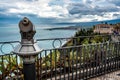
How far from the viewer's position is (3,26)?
6.22 meters

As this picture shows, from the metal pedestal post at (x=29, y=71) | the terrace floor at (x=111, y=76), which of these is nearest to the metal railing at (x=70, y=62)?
the terrace floor at (x=111, y=76)

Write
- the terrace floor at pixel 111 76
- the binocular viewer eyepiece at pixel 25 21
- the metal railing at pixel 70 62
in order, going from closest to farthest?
1. the binocular viewer eyepiece at pixel 25 21
2. the metal railing at pixel 70 62
3. the terrace floor at pixel 111 76

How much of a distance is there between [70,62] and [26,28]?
2.85 metres

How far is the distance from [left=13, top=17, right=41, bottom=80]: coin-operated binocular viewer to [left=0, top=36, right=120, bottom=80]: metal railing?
1.53 metres

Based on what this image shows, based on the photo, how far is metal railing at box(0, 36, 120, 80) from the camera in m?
4.58

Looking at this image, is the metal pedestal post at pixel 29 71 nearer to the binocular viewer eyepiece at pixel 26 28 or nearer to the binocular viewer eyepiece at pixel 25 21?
the binocular viewer eyepiece at pixel 26 28

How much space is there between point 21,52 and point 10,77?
81.9 inches

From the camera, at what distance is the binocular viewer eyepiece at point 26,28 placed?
2604 mm

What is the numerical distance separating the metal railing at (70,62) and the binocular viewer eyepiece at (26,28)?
1.55 m

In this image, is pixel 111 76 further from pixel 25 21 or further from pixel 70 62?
pixel 25 21

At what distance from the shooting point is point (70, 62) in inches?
210

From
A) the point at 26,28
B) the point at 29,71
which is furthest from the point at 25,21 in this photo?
the point at 29,71

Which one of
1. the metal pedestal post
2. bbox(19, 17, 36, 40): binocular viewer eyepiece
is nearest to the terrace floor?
the metal pedestal post

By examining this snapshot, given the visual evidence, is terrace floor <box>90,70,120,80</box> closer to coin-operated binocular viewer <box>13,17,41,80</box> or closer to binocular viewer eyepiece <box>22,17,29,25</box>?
coin-operated binocular viewer <box>13,17,41,80</box>
